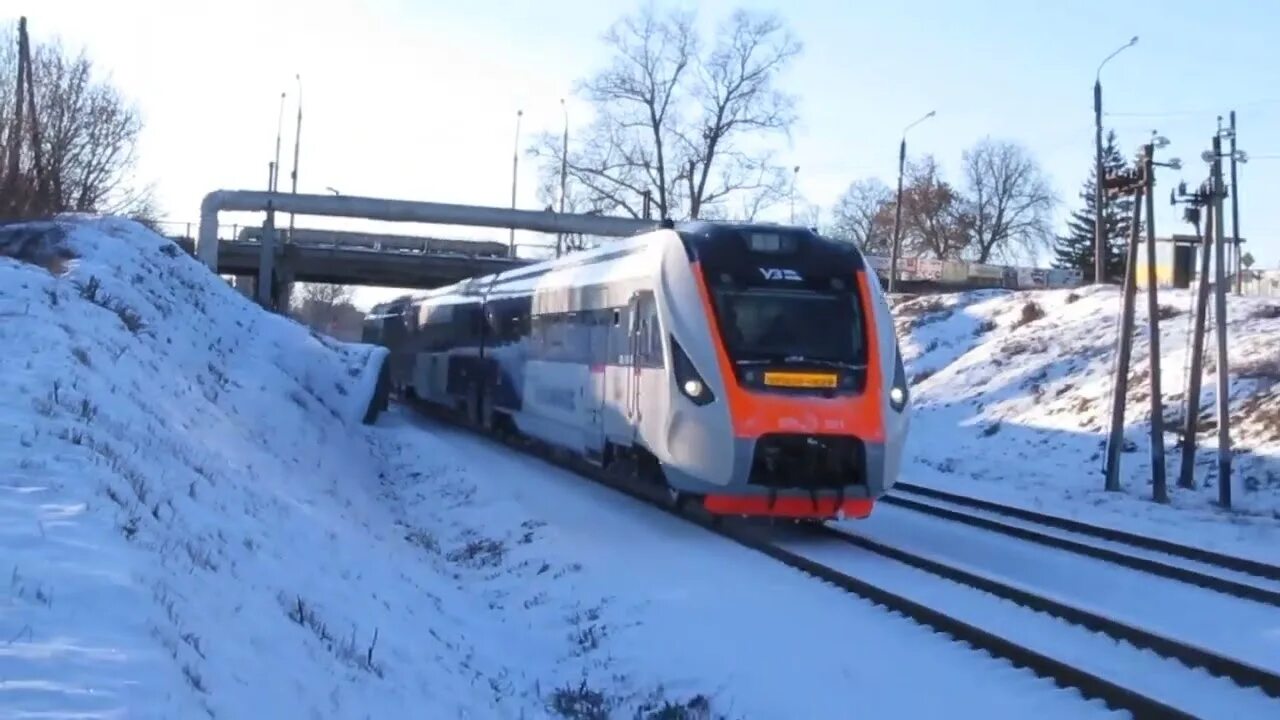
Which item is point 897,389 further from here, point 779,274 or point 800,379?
point 779,274

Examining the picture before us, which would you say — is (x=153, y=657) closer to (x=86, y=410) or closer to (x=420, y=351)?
(x=86, y=410)

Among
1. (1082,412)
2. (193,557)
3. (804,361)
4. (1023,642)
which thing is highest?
(804,361)

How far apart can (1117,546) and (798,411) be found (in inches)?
169

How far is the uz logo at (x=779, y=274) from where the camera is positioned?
49.6 ft

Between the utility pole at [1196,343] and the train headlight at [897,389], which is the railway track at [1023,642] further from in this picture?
the utility pole at [1196,343]

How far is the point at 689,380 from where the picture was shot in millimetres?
14547

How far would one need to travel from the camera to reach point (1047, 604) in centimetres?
1107

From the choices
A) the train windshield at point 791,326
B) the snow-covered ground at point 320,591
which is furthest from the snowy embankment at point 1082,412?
the snow-covered ground at point 320,591

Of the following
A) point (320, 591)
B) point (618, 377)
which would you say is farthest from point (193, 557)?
point (618, 377)

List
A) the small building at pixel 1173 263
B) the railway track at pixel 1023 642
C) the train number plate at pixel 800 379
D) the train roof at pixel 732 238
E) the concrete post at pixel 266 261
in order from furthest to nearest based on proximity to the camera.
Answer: the concrete post at pixel 266 261
the small building at pixel 1173 263
the train roof at pixel 732 238
the train number plate at pixel 800 379
the railway track at pixel 1023 642

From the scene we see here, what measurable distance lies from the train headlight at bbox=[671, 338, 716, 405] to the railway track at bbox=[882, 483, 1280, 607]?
4.23 m

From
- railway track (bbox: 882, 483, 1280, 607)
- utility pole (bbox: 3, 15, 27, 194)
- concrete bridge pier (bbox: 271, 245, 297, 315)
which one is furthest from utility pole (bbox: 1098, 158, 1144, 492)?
concrete bridge pier (bbox: 271, 245, 297, 315)

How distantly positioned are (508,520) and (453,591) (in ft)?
13.4

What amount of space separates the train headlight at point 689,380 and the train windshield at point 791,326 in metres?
0.41
